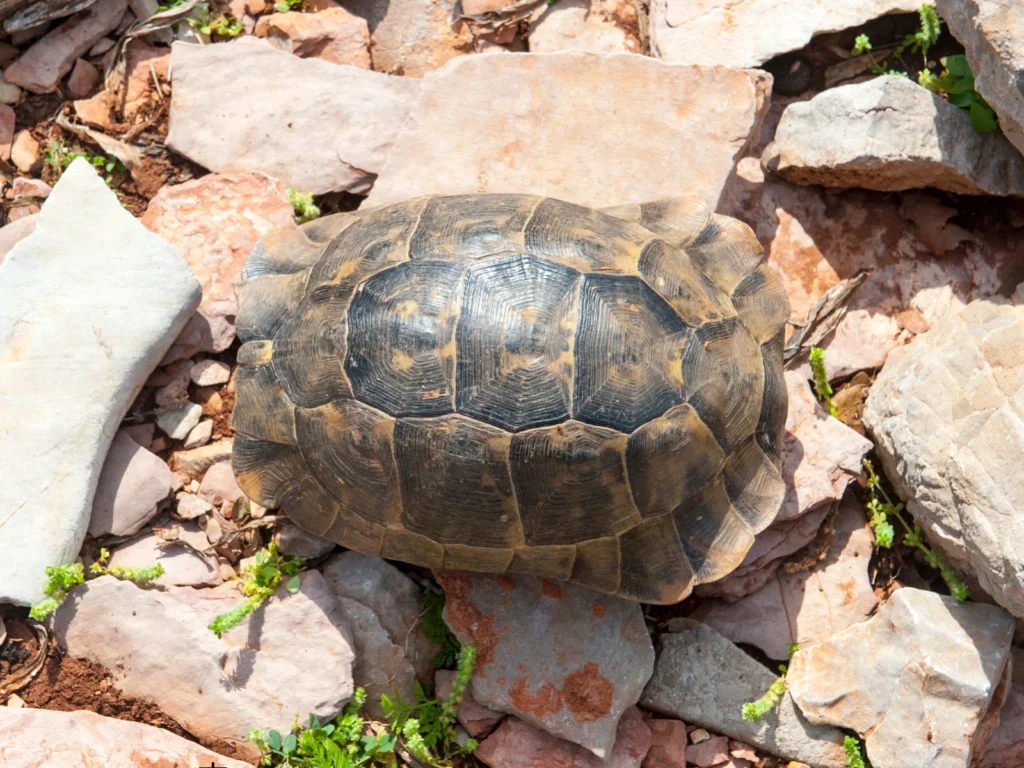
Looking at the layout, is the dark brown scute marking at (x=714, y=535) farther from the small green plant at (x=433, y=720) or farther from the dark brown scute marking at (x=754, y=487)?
the small green plant at (x=433, y=720)

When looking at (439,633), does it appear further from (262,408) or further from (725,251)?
(725,251)

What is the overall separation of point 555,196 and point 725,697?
2.48 metres

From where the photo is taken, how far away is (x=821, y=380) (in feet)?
15.3

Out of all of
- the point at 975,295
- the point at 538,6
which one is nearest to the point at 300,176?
the point at 538,6

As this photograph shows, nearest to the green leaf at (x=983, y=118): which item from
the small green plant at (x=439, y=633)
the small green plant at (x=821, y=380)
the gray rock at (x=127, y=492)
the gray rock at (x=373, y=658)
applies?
the small green plant at (x=821, y=380)

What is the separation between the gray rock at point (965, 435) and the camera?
388 centimetres

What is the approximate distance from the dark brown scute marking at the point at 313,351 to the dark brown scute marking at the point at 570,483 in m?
0.75

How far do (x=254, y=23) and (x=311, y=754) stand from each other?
377cm

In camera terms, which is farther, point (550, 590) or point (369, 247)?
point (550, 590)

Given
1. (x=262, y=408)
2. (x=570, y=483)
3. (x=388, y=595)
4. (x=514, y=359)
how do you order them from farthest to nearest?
(x=388, y=595), (x=262, y=408), (x=570, y=483), (x=514, y=359)

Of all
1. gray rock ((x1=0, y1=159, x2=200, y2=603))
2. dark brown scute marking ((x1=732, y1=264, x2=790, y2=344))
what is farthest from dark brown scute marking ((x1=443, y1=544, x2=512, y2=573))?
gray rock ((x1=0, y1=159, x2=200, y2=603))

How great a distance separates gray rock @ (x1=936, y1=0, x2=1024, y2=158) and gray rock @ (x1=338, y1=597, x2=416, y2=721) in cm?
357

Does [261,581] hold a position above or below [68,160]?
below

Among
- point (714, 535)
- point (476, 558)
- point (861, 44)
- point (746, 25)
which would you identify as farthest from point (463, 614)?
point (861, 44)
